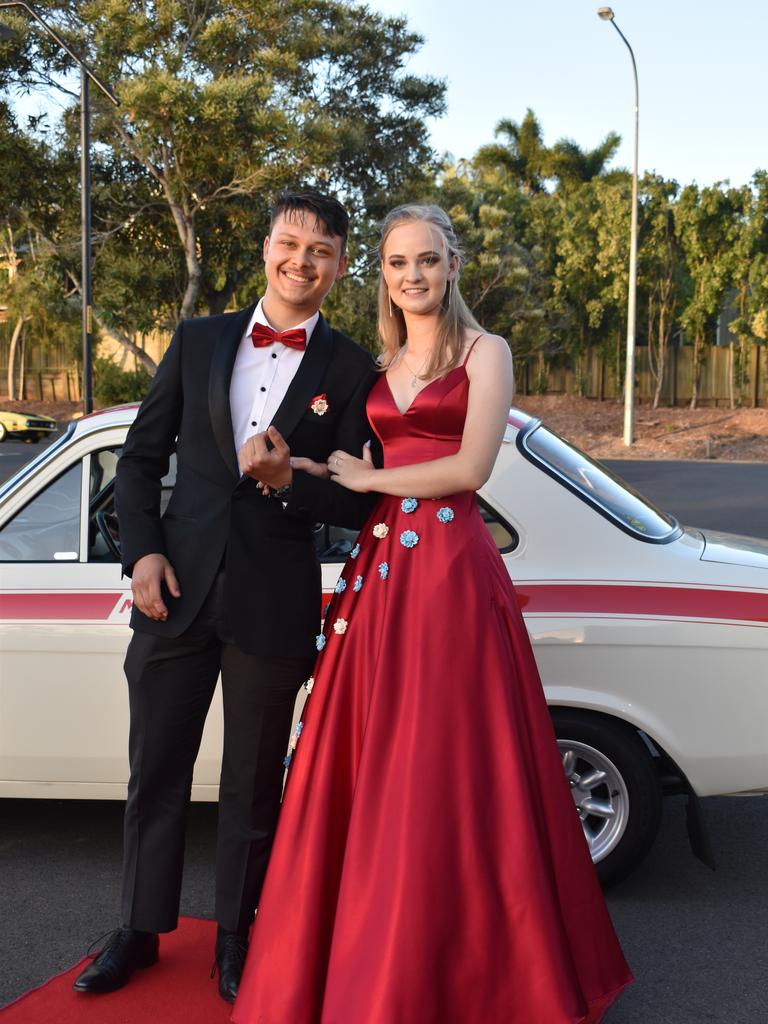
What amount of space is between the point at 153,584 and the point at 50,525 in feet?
3.71

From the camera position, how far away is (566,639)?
3.70m

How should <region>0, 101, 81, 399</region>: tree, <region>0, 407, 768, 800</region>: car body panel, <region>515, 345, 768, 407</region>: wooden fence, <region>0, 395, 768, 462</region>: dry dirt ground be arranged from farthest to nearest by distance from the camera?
<region>515, 345, 768, 407</region>: wooden fence < <region>0, 395, 768, 462</region>: dry dirt ground < <region>0, 101, 81, 399</region>: tree < <region>0, 407, 768, 800</region>: car body panel

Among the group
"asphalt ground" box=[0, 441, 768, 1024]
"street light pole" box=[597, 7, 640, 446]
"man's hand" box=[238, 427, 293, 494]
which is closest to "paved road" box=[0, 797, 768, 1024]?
"asphalt ground" box=[0, 441, 768, 1024]

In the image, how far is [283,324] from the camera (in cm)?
318

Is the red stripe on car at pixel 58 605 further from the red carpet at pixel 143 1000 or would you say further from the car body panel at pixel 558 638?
the red carpet at pixel 143 1000

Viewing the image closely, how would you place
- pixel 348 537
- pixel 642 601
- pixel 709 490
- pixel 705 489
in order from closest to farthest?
pixel 642 601, pixel 348 537, pixel 709 490, pixel 705 489

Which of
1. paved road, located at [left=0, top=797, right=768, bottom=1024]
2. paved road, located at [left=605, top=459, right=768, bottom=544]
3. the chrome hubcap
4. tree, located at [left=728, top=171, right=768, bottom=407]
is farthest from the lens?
tree, located at [left=728, top=171, right=768, bottom=407]

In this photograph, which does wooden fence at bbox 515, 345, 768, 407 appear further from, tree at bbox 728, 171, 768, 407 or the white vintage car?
the white vintage car

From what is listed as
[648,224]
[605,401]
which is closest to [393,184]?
[648,224]

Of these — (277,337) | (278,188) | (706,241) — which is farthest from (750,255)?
(277,337)

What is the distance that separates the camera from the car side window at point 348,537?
12.4 feet

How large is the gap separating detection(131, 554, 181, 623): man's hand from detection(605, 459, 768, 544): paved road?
10.2 metres

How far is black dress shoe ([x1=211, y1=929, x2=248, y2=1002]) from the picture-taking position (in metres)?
3.14

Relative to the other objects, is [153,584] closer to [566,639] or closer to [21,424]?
[566,639]
